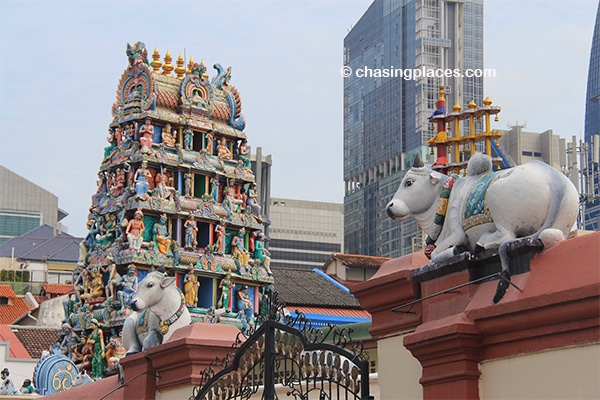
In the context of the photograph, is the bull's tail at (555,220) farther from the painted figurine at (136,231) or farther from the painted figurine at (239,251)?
the painted figurine at (239,251)

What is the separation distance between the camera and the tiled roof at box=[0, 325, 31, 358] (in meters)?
45.8

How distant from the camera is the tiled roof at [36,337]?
48094 millimetres

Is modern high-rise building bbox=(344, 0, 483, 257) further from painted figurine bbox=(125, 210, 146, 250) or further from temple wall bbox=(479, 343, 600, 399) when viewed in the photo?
temple wall bbox=(479, 343, 600, 399)

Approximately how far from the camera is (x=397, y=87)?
136 meters

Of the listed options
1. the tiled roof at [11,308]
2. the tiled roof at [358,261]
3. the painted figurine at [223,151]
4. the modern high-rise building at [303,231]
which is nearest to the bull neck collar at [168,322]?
the painted figurine at [223,151]

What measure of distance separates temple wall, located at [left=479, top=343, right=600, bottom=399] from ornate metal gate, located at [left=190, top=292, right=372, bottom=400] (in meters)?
1.54

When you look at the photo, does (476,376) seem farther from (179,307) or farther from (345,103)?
(345,103)

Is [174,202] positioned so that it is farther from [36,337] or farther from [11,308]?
[11,308]

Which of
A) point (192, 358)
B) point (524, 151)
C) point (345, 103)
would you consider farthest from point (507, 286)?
point (345, 103)

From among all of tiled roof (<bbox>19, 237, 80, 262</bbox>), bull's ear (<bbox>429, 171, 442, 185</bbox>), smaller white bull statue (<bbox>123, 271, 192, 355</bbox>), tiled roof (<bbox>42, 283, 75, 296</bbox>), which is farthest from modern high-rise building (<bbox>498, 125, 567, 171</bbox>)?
bull's ear (<bbox>429, 171, 442, 185</bbox>)

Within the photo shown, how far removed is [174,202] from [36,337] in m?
14.0

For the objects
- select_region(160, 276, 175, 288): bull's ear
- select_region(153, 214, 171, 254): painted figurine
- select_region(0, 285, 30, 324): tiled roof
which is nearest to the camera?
select_region(160, 276, 175, 288): bull's ear

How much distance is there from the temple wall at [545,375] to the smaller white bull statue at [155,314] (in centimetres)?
708

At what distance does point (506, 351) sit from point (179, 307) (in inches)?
300
